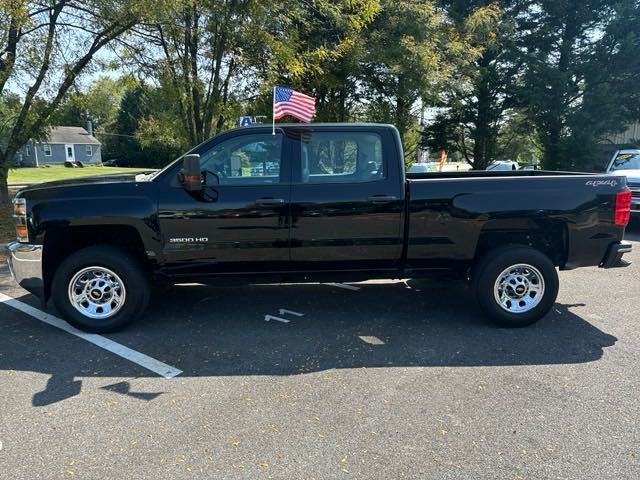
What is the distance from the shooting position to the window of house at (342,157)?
4953 millimetres

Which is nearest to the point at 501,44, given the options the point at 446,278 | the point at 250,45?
the point at 250,45

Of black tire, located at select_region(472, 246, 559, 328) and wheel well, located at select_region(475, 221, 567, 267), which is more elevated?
wheel well, located at select_region(475, 221, 567, 267)

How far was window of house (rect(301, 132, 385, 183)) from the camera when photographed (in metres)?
4.95

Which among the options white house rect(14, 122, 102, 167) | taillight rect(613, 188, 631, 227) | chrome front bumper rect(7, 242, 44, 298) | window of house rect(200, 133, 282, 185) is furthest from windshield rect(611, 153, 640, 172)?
white house rect(14, 122, 102, 167)

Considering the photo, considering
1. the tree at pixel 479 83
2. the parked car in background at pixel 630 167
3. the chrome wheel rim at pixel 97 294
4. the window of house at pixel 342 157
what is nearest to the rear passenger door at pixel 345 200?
the window of house at pixel 342 157

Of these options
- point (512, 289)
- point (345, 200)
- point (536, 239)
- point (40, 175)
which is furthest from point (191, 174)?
point (40, 175)

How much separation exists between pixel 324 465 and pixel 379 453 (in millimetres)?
346

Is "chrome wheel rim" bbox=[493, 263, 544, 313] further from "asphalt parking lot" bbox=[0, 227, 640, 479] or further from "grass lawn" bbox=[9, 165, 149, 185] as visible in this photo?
"grass lawn" bbox=[9, 165, 149, 185]

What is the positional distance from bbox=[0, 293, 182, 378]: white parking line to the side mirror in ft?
5.06

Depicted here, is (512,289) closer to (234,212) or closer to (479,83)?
(234,212)

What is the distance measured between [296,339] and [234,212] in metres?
1.32

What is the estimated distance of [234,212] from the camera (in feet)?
15.7

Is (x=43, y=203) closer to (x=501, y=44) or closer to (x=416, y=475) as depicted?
(x=416, y=475)

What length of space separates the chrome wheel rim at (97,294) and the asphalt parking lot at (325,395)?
0.91 feet
